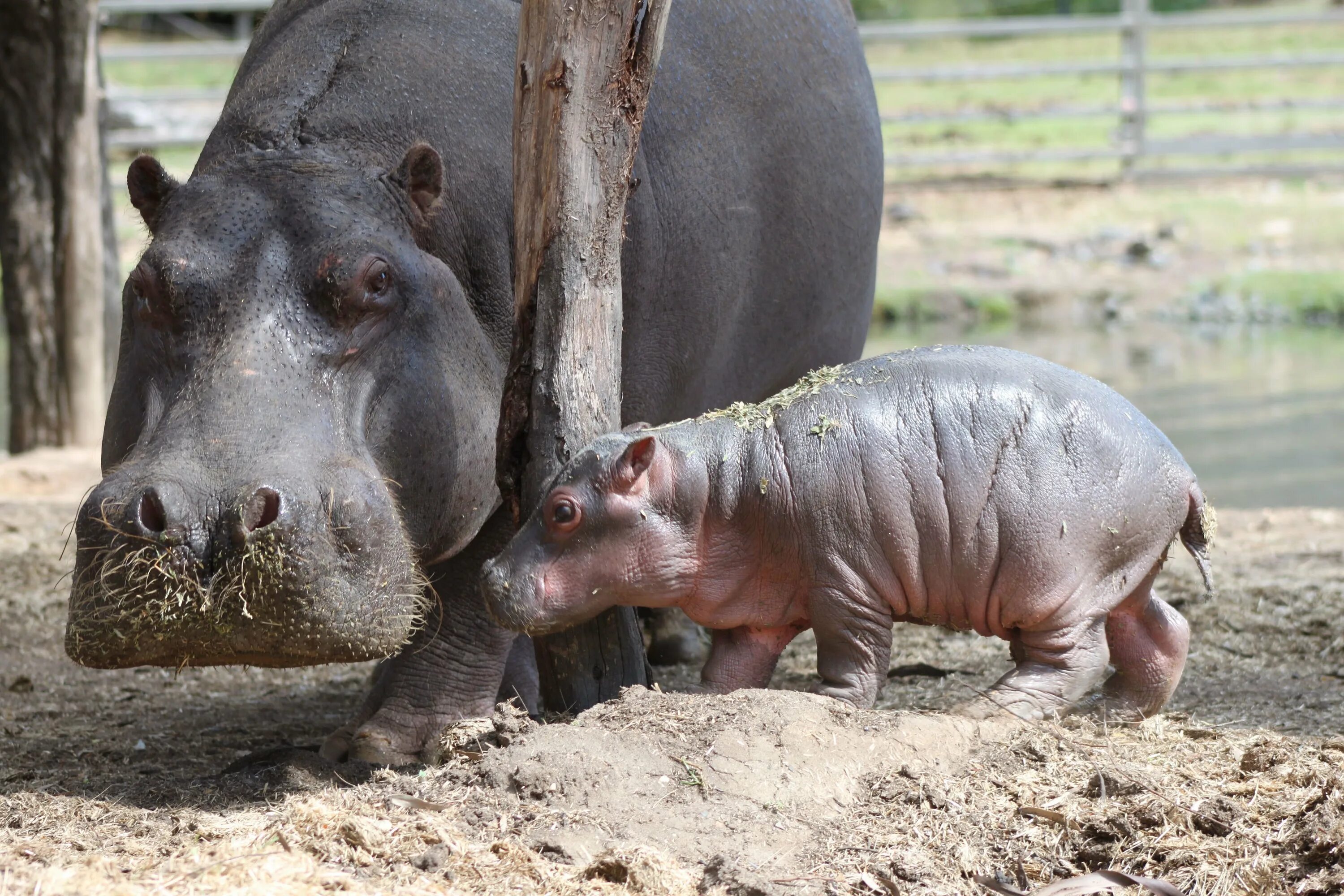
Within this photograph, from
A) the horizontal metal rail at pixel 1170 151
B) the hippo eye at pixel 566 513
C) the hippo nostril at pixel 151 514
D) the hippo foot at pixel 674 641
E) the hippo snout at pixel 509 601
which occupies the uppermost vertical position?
the horizontal metal rail at pixel 1170 151

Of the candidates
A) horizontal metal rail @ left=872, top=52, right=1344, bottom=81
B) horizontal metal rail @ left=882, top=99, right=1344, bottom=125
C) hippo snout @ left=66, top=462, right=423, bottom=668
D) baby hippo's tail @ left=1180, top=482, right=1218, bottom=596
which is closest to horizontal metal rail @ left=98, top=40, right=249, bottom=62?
horizontal metal rail @ left=872, top=52, right=1344, bottom=81

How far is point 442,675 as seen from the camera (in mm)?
4219

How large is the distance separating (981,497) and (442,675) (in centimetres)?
149

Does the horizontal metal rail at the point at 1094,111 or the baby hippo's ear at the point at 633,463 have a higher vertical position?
the horizontal metal rail at the point at 1094,111

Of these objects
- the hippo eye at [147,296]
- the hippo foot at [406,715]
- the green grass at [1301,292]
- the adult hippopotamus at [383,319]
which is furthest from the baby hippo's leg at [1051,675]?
the green grass at [1301,292]

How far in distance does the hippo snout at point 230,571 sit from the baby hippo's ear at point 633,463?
54 centimetres

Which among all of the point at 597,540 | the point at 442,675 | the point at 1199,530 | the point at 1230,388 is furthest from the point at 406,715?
the point at 1230,388

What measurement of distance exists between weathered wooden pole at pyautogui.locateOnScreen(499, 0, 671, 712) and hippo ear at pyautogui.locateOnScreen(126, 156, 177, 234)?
2.82 ft

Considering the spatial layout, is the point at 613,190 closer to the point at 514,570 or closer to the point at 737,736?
the point at 514,570

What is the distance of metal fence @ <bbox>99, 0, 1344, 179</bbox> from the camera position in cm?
1686

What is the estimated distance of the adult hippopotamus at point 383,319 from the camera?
3.26 m

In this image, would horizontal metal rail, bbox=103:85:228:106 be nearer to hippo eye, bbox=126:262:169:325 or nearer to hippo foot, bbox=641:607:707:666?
hippo foot, bbox=641:607:707:666

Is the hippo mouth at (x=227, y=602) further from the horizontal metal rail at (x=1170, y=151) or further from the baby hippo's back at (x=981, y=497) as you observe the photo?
the horizontal metal rail at (x=1170, y=151)

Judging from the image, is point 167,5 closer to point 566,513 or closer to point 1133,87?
point 1133,87
